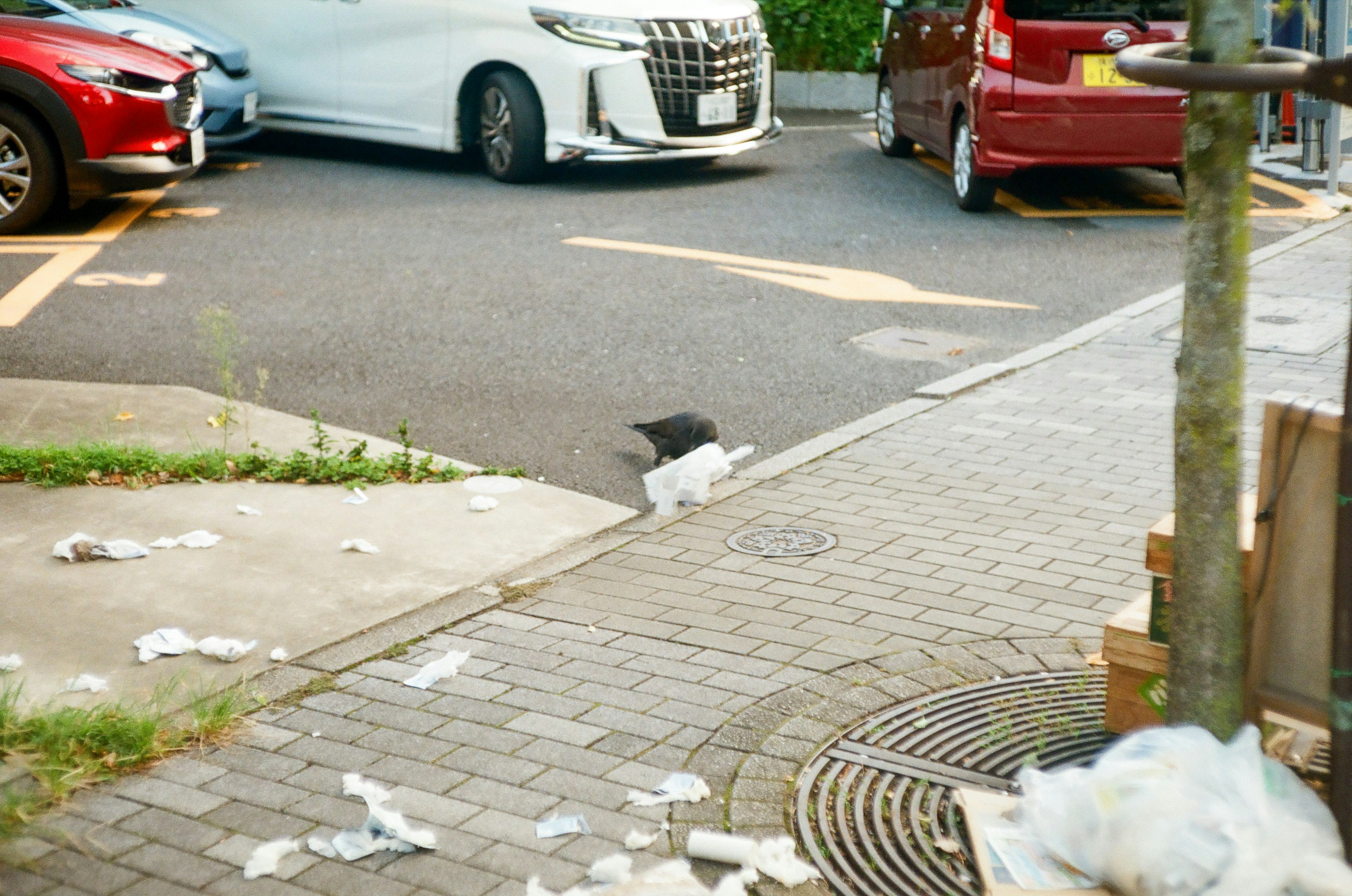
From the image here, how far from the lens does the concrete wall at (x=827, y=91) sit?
18062 mm

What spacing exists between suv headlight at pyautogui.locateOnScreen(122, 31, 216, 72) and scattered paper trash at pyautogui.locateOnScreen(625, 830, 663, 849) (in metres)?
9.51

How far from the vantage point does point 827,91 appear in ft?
59.5

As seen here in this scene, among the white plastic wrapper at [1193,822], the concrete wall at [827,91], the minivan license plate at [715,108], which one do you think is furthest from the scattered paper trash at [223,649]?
the concrete wall at [827,91]

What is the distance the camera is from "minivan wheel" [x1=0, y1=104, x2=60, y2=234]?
1005 centimetres

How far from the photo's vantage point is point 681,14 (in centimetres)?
1201

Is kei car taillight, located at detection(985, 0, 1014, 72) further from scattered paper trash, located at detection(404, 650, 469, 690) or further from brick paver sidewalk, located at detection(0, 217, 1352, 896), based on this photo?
scattered paper trash, located at detection(404, 650, 469, 690)

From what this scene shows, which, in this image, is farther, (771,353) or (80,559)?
(771,353)

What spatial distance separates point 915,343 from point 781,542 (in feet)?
10.0

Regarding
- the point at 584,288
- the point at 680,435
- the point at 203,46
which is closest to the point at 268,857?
the point at 680,435

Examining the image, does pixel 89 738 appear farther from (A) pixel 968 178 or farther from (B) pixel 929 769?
(A) pixel 968 178

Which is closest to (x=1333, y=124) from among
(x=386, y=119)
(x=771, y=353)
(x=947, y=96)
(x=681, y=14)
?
(x=947, y=96)

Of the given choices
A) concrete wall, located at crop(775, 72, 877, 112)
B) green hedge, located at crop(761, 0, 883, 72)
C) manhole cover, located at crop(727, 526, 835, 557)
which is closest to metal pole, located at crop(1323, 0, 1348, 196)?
concrete wall, located at crop(775, 72, 877, 112)

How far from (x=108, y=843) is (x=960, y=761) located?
2055mm

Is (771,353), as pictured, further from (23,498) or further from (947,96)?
(947,96)
